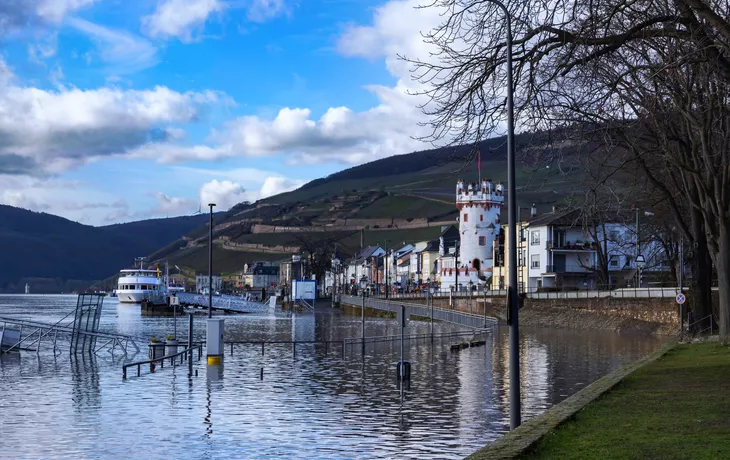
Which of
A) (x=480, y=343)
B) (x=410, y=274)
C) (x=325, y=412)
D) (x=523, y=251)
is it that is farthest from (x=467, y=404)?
(x=410, y=274)

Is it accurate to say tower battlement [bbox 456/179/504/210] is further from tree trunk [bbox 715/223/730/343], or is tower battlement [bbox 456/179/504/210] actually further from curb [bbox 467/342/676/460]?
curb [bbox 467/342/676/460]

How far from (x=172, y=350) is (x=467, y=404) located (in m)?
27.7

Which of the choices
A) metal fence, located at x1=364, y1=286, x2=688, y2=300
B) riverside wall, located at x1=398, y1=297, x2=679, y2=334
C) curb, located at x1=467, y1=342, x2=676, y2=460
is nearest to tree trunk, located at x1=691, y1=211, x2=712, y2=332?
riverside wall, located at x1=398, y1=297, x2=679, y2=334

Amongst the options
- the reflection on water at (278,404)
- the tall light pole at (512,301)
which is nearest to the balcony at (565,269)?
the reflection on water at (278,404)

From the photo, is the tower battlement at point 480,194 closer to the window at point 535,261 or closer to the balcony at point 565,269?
the window at point 535,261

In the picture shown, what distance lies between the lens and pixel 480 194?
132 meters

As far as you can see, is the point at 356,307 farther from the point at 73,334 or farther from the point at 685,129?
the point at 685,129

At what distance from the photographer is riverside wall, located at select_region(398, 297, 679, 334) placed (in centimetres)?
7306

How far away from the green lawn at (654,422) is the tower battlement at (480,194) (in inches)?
4085

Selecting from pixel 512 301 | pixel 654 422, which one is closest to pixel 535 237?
pixel 512 301

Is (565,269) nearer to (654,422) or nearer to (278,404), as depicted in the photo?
(278,404)

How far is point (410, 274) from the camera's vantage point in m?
199

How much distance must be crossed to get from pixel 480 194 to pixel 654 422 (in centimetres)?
11477

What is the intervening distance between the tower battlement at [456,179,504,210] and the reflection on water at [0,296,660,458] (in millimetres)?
82988
